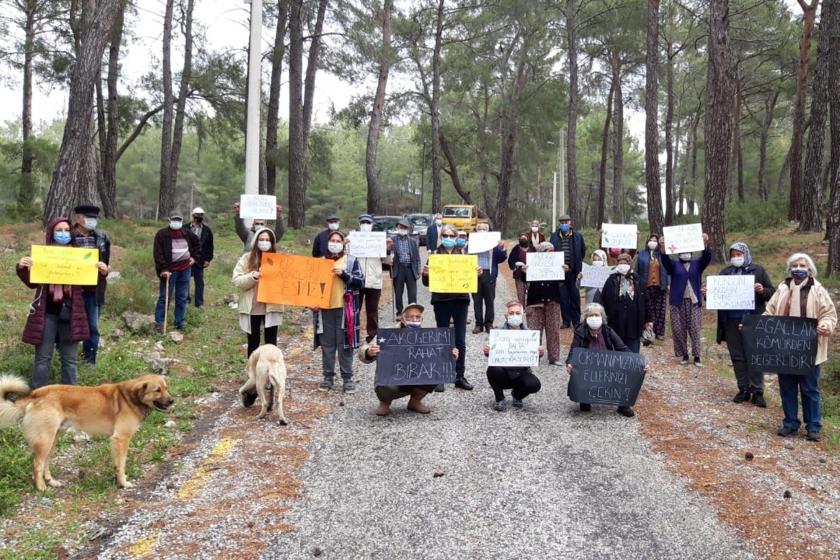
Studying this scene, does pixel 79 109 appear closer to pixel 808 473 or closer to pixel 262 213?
pixel 262 213

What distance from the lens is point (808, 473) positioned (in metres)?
5.92

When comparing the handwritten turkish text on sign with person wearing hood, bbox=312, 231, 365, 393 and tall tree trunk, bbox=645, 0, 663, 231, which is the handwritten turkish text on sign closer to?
person wearing hood, bbox=312, 231, 365, 393

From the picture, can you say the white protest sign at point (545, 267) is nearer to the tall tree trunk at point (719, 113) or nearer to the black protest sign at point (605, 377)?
the black protest sign at point (605, 377)

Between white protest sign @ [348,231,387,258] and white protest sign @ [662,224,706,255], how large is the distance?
4.12 metres

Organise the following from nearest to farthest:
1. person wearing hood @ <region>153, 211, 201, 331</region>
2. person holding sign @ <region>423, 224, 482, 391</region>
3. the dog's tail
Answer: the dog's tail → person holding sign @ <region>423, 224, 482, 391</region> → person wearing hood @ <region>153, 211, 201, 331</region>

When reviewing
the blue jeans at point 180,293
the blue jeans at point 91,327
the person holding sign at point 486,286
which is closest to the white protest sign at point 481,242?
the person holding sign at point 486,286

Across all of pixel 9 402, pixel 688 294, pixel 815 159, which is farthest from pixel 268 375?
pixel 815 159

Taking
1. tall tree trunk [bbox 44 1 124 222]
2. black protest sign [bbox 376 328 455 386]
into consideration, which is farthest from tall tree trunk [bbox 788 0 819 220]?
tall tree trunk [bbox 44 1 124 222]

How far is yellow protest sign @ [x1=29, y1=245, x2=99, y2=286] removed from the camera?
6.47 metres

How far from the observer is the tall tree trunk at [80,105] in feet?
38.9

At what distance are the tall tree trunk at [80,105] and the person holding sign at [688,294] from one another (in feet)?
33.1

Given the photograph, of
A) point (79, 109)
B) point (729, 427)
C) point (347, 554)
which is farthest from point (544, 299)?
point (79, 109)

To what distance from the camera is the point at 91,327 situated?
7.61m

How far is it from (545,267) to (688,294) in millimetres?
2027
